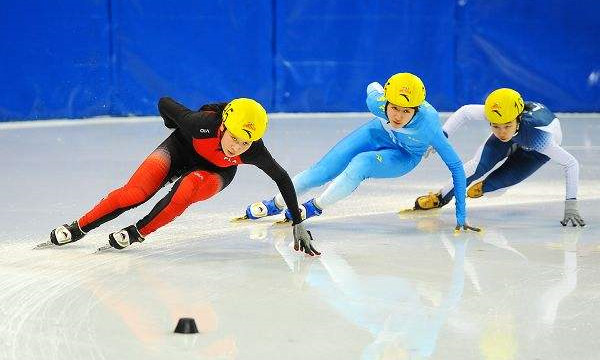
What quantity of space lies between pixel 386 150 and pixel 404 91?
65 centimetres

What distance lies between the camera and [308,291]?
439cm

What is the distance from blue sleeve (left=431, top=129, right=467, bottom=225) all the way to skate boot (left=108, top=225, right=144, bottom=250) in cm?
169

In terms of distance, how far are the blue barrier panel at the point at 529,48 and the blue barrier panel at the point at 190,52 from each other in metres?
2.44

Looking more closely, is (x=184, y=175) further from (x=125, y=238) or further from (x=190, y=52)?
(x=190, y=52)

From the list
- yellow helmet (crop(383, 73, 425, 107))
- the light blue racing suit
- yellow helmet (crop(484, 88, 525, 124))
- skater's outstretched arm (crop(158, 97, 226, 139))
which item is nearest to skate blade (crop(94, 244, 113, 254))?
skater's outstretched arm (crop(158, 97, 226, 139))

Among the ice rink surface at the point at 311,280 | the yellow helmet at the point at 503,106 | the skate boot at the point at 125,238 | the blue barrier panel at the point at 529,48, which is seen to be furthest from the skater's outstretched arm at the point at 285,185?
the blue barrier panel at the point at 529,48

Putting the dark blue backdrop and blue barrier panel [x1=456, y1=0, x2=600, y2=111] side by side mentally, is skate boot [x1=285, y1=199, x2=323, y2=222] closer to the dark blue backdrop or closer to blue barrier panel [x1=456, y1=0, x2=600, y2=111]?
the dark blue backdrop

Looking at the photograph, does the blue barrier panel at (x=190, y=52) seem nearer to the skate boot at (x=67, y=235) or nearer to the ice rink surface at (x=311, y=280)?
the ice rink surface at (x=311, y=280)

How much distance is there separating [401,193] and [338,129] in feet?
12.9

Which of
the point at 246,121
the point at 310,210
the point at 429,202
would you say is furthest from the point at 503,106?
the point at 246,121

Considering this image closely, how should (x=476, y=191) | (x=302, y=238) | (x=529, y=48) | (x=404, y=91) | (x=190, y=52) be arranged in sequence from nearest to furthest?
(x=302, y=238), (x=404, y=91), (x=476, y=191), (x=190, y=52), (x=529, y=48)

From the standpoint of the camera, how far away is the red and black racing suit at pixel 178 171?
16.6 ft

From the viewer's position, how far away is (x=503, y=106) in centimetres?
574

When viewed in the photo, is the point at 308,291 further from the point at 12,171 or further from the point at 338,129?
the point at 338,129
